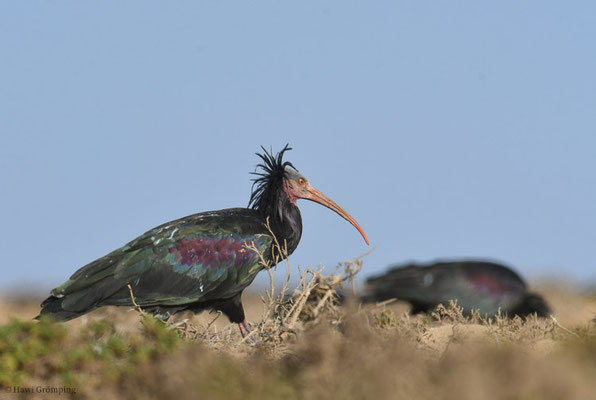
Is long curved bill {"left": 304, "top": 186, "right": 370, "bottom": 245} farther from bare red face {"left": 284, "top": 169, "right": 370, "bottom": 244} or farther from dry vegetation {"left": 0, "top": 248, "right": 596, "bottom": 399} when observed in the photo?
dry vegetation {"left": 0, "top": 248, "right": 596, "bottom": 399}

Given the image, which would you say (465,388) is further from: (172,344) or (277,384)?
(172,344)

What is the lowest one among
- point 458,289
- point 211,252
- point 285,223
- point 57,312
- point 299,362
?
point 299,362

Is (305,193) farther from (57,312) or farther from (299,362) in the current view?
(299,362)

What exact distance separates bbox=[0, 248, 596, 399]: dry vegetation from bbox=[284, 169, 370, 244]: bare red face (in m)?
2.28

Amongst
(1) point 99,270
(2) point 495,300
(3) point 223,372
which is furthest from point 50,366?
(2) point 495,300

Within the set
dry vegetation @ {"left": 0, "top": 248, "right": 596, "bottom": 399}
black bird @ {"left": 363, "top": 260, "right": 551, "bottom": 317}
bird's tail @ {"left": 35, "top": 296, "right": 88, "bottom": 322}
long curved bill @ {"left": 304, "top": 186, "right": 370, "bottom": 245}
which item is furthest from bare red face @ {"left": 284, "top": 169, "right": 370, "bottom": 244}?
black bird @ {"left": 363, "top": 260, "right": 551, "bottom": 317}

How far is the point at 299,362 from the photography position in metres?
5.81

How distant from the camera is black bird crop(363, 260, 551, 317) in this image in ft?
49.7

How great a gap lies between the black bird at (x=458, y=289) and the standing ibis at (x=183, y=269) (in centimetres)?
502

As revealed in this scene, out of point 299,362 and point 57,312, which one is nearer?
point 299,362

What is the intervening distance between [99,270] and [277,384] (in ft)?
14.9

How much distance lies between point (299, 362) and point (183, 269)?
414 centimetres

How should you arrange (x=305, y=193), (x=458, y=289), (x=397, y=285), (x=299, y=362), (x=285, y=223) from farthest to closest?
(x=458, y=289) < (x=397, y=285) < (x=305, y=193) < (x=285, y=223) < (x=299, y=362)

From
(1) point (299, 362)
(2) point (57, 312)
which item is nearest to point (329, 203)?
(2) point (57, 312)
